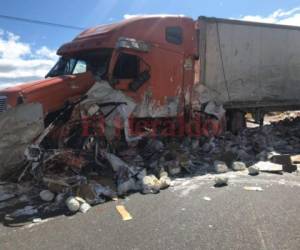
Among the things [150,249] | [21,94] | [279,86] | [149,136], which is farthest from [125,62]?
[279,86]

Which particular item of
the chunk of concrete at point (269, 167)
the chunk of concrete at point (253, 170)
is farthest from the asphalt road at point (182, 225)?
the chunk of concrete at point (269, 167)

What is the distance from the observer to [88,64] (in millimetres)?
7297

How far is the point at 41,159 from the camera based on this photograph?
229 inches

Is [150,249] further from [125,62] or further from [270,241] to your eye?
[125,62]

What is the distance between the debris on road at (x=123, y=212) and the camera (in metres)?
4.58

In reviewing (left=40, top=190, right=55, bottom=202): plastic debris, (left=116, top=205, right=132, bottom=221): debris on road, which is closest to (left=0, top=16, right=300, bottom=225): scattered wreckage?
(left=40, top=190, right=55, bottom=202): plastic debris

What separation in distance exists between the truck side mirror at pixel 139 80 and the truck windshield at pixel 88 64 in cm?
63

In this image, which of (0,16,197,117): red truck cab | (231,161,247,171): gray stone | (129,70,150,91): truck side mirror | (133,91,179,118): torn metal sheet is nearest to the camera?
(0,16,197,117): red truck cab

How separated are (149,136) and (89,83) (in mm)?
1830

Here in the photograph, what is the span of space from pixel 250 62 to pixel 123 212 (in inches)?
251

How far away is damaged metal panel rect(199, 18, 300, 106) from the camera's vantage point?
8953 mm

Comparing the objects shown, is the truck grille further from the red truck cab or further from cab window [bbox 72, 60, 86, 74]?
cab window [bbox 72, 60, 86, 74]

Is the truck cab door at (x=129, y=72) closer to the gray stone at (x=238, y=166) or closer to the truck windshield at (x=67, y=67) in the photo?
the truck windshield at (x=67, y=67)

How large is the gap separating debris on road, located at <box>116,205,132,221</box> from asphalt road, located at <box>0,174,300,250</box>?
0.06 meters
